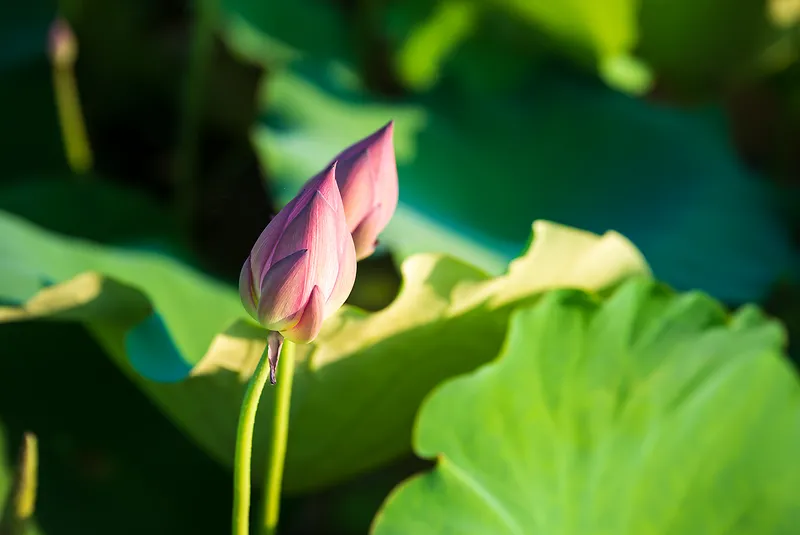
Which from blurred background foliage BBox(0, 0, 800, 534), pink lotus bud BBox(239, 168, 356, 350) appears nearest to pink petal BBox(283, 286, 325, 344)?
pink lotus bud BBox(239, 168, 356, 350)

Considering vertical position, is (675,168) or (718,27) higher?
(718,27)

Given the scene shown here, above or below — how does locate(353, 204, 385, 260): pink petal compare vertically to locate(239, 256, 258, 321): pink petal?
above

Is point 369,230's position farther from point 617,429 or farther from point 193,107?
point 193,107

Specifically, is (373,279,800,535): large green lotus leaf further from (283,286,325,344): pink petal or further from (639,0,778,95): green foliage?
(639,0,778,95): green foliage

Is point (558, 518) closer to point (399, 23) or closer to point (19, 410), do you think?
point (19, 410)

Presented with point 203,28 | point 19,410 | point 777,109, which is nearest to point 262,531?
point 19,410

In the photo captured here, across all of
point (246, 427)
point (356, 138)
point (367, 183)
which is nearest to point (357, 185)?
point (367, 183)
